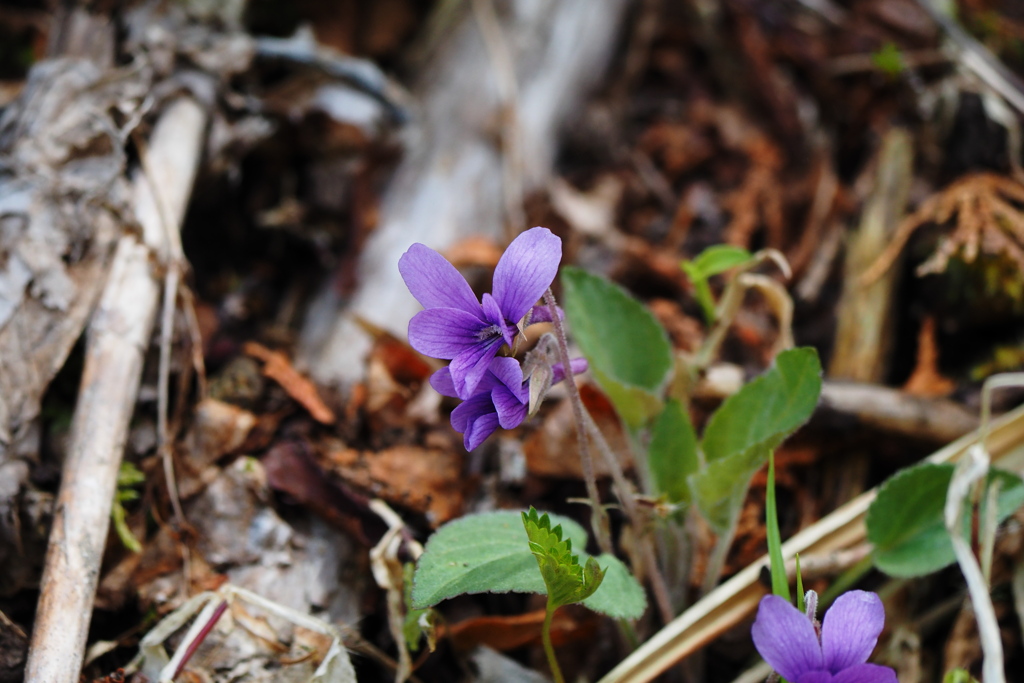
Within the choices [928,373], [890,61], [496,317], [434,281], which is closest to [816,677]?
[496,317]

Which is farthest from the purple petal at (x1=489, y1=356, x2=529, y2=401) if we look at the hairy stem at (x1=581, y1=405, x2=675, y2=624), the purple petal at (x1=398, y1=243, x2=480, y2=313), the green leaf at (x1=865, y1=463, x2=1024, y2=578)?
the green leaf at (x1=865, y1=463, x2=1024, y2=578)

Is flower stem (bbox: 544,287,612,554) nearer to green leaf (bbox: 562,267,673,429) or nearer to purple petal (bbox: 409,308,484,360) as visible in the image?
purple petal (bbox: 409,308,484,360)

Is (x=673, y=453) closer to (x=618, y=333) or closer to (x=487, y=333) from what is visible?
(x=618, y=333)

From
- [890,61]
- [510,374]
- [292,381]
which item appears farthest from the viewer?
[890,61]

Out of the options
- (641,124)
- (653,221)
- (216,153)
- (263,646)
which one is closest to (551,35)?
(641,124)

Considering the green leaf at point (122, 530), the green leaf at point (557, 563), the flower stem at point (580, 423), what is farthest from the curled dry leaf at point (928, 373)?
the green leaf at point (122, 530)

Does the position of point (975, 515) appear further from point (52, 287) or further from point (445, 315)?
point (52, 287)
